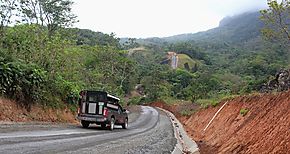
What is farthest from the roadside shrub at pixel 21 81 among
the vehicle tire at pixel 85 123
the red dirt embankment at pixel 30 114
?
the vehicle tire at pixel 85 123

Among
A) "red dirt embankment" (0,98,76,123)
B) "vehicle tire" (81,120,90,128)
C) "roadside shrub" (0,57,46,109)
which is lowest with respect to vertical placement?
"vehicle tire" (81,120,90,128)

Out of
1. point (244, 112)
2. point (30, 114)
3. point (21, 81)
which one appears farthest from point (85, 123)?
point (244, 112)

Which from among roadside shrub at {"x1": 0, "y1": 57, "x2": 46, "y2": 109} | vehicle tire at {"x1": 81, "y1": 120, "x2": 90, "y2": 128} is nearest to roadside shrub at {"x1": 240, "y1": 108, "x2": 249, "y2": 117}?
vehicle tire at {"x1": 81, "y1": 120, "x2": 90, "y2": 128}

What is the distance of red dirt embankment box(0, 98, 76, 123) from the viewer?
67.9 feet

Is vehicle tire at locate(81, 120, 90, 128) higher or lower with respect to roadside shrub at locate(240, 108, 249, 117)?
lower

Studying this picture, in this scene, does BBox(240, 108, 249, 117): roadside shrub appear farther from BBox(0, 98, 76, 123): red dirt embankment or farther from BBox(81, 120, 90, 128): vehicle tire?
BBox(0, 98, 76, 123): red dirt embankment

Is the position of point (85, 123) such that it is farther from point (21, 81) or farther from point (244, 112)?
point (244, 112)

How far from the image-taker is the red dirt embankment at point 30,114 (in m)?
20.7

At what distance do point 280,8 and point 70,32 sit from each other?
77.8ft

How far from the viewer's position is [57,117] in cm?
2706

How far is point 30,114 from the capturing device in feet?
76.8

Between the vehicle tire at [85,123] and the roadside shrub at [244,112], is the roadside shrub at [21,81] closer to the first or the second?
the vehicle tire at [85,123]

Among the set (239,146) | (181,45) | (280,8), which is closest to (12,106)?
(239,146)

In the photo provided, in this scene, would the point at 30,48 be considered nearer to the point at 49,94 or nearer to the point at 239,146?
the point at 49,94
